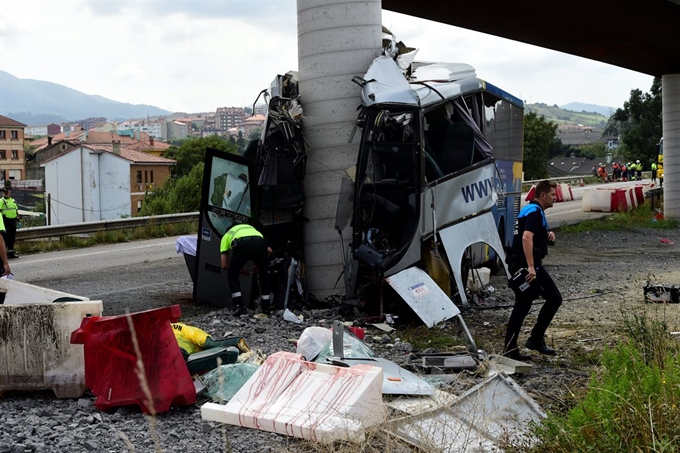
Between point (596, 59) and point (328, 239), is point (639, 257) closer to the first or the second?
point (328, 239)

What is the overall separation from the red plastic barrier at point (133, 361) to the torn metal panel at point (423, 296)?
351cm

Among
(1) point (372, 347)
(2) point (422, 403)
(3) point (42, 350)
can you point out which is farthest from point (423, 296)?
(3) point (42, 350)

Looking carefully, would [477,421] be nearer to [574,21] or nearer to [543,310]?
[543,310]

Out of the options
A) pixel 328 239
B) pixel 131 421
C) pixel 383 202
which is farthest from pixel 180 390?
pixel 328 239

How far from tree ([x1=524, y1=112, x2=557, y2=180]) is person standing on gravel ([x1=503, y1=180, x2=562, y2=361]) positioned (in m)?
66.9

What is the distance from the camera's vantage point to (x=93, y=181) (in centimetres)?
9075

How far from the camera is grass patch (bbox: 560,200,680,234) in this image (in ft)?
81.2

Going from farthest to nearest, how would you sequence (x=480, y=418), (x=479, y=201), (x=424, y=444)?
(x=479, y=201)
(x=480, y=418)
(x=424, y=444)

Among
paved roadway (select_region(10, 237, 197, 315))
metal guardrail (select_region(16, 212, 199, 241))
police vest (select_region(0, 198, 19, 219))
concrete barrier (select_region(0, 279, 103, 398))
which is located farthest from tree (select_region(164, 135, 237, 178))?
concrete barrier (select_region(0, 279, 103, 398))

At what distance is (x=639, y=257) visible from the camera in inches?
714

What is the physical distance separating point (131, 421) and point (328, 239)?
575cm

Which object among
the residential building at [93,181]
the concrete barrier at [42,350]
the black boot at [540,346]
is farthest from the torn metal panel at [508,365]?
the residential building at [93,181]

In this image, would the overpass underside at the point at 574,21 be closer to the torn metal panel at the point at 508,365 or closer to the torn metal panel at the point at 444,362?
the torn metal panel at the point at 444,362

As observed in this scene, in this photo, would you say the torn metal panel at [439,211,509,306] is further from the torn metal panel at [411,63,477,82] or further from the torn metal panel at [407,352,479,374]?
the torn metal panel at [407,352,479,374]
